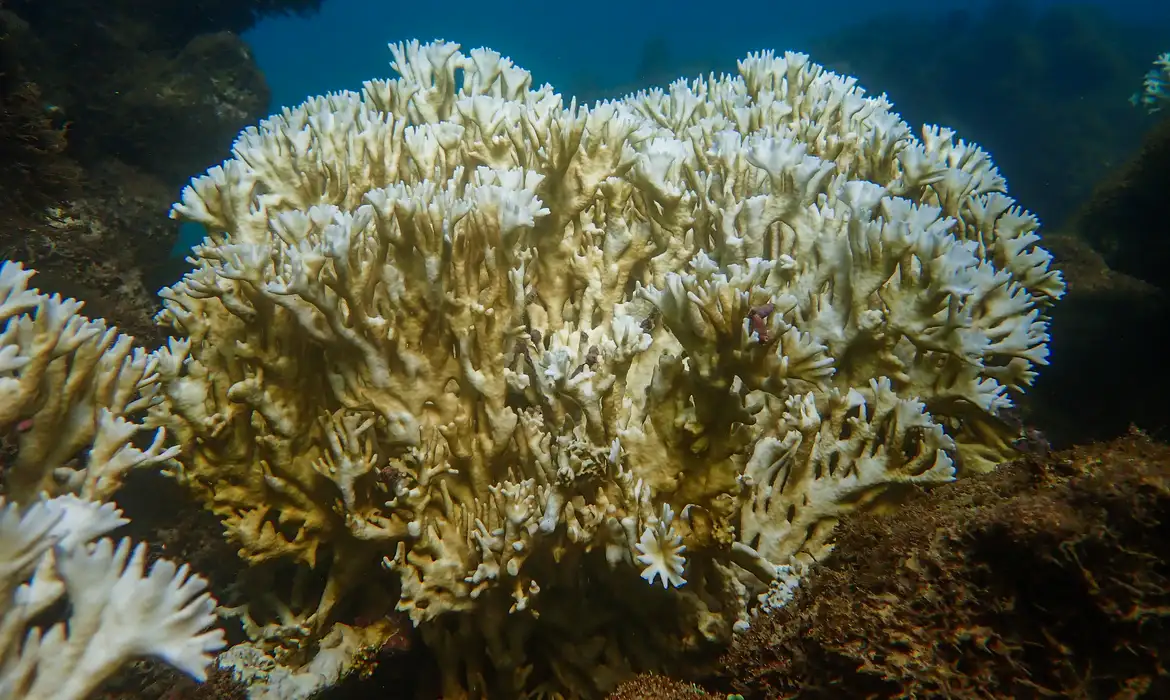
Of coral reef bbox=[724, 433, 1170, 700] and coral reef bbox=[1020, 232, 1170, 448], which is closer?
coral reef bbox=[724, 433, 1170, 700]

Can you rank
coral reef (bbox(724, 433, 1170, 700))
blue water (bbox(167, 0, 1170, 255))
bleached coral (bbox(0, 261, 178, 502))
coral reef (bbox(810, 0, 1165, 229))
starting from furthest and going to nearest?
blue water (bbox(167, 0, 1170, 255)) → coral reef (bbox(810, 0, 1165, 229)) → bleached coral (bbox(0, 261, 178, 502)) → coral reef (bbox(724, 433, 1170, 700))

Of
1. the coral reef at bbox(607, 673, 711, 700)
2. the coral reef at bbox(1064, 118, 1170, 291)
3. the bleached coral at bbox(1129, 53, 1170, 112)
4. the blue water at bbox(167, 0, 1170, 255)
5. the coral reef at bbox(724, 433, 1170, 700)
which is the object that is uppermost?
the blue water at bbox(167, 0, 1170, 255)

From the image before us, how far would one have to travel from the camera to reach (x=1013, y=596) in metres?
2.03

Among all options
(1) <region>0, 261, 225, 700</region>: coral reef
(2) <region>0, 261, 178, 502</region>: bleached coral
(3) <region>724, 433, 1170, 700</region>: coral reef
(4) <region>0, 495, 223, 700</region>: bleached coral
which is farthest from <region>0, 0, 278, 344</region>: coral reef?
(3) <region>724, 433, 1170, 700</region>: coral reef

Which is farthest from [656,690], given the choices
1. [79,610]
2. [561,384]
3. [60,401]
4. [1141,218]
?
[1141,218]

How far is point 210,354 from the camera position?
319 centimetres

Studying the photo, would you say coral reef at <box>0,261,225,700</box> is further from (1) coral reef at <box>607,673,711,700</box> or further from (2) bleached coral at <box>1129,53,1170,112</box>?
(2) bleached coral at <box>1129,53,1170,112</box>

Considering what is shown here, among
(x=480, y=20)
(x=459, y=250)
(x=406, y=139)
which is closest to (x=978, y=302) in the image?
(x=459, y=250)

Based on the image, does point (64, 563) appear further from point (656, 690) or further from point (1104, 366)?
point (1104, 366)

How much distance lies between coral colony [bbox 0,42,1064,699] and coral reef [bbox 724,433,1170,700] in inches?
20.2

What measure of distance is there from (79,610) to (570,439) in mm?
1850

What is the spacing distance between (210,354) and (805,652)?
3310mm

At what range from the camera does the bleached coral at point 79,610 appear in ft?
5.33

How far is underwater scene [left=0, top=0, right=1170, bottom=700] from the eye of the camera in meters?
1.97
